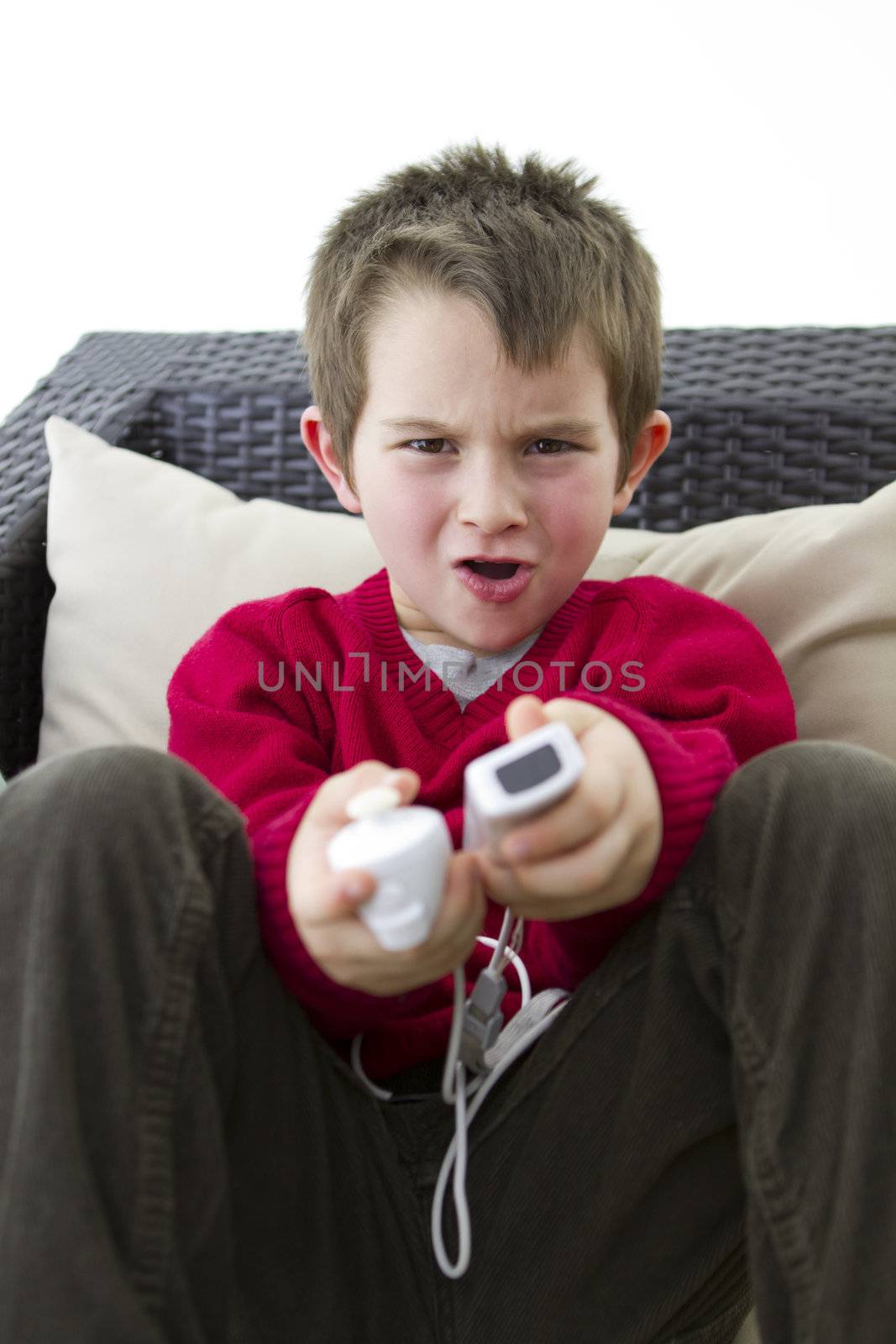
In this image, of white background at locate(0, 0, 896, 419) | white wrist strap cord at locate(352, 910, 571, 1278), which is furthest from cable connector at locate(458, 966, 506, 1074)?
white background at locate(0, 0, 896, 419)

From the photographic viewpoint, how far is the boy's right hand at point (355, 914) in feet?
1.90

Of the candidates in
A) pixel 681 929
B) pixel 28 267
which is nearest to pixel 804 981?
pixel 681 929

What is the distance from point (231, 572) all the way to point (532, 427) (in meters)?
0.41

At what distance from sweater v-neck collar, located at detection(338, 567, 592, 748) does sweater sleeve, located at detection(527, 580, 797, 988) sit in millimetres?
52

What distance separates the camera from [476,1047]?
0.73 meters

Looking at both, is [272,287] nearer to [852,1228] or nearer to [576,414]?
[576,414]

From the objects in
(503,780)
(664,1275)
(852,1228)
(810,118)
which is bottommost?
(664,1275)

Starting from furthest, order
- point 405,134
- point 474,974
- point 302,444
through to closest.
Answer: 1. point 405,134
2. point 302,444
3. point 474,974

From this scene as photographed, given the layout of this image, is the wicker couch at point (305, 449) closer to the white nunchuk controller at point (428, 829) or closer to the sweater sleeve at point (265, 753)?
the sweater sleeve at point (265, 753)

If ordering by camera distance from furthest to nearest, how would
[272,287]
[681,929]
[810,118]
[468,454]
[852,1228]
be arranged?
[272,287]
[810,118]
[468,454]
[681,929]
[852,1228]

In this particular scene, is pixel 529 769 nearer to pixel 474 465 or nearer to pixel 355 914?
pixel 355 914

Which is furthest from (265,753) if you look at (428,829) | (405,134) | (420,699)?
(405,134)

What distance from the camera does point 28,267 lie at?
2275mm

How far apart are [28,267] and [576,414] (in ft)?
5.53
